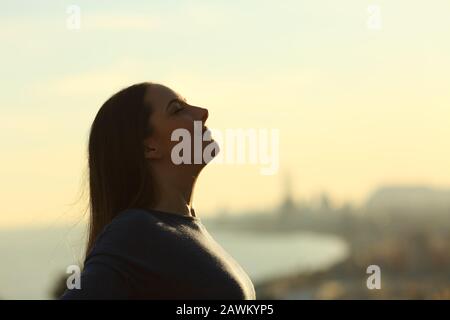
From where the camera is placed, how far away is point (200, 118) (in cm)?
343

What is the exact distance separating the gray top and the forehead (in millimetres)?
386

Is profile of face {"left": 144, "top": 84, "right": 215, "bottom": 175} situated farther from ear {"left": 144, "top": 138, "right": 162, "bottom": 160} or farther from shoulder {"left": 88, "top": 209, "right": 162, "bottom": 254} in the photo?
shoulder {"left": 88, "top": 209, "right": 162, "bottom": 254}

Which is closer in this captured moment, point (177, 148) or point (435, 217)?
point (177, 148)

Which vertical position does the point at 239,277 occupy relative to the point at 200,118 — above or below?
below

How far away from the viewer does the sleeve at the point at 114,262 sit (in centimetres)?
297

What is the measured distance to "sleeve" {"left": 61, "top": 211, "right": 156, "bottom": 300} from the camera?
297 centimetres

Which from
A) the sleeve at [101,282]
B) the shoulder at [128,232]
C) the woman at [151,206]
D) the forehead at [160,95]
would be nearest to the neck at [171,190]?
the woman at [151,206]

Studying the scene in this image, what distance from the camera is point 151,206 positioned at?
11.1 ft

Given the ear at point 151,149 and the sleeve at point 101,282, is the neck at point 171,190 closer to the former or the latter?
the ear at point 151,149

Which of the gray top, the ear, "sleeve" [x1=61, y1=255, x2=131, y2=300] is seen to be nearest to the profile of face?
the ear
